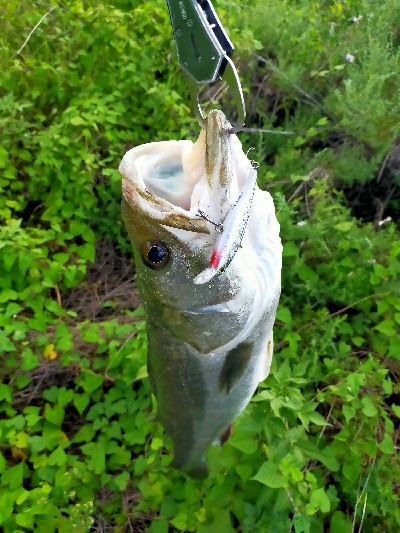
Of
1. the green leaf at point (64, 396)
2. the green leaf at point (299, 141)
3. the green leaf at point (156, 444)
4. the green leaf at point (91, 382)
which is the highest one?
the green leaf at point (299, 141)

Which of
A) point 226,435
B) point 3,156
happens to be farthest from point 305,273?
point 3,156

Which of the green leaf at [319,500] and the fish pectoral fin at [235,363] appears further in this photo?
the green leaf at [319,500]

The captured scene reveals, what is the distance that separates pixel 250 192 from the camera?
3.66 ft

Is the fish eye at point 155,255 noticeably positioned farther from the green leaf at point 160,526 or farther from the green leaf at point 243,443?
the green leaf at point 160,526

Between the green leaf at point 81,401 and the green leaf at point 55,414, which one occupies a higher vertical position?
the green leaf at point 81,401

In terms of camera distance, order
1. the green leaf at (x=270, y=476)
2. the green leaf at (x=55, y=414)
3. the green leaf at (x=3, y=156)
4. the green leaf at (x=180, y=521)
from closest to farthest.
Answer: the green leaf at (x=270, y=476) → the green leaf at (x=180, y=521) → the green leaf at (x=55, y=414) → the green leaf at (x=3, y=156)

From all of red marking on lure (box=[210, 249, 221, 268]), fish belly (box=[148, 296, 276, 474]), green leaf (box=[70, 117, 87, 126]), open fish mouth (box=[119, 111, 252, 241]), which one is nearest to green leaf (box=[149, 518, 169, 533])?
fish belly (box=[148, 296, 276, 474])

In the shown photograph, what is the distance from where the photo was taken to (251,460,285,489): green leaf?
1.85 m

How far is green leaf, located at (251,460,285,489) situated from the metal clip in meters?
1.51

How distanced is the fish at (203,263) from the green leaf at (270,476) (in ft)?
0.94

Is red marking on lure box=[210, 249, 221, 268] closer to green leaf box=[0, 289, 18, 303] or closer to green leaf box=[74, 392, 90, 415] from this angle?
green leaf box=[74, 392, 90, 415]

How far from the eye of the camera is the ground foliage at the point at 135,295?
228 cm

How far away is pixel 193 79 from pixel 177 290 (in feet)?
1.99

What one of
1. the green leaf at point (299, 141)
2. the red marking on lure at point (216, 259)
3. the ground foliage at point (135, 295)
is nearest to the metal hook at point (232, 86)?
the red marking on lure at point (216, 259)
